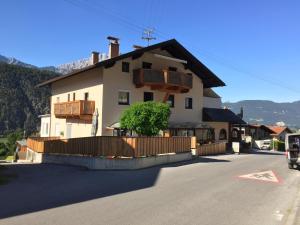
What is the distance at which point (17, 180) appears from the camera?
51.5ft

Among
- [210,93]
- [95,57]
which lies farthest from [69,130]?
[210,93]

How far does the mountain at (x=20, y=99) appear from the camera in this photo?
145m

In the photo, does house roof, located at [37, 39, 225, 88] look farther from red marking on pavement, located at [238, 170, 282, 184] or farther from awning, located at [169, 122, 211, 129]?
red marking on pavement, located at [238, 170, 282, 184]

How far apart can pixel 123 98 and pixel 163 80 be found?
383 centimetres

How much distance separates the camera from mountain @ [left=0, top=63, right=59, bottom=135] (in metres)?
145

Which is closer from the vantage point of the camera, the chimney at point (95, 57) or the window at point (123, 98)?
the window at point (123, 98)

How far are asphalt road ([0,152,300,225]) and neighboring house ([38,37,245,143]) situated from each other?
12284 millimetres

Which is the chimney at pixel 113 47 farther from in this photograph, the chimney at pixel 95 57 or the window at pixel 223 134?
the window at pixel 223 134

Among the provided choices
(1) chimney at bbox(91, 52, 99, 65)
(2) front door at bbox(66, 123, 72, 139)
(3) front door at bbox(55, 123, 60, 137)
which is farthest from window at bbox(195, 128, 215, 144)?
(3) front door at bbox(55, 123, 60, 137)

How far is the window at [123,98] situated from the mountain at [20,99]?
368 ft

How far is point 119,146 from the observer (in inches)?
832

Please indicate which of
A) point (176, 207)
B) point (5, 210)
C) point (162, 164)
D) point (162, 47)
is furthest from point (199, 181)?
point (162, 47)

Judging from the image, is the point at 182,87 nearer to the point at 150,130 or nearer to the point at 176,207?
the point at 150,130

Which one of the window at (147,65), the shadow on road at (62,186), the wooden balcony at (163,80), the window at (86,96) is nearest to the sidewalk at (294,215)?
the shadow on road at (62,186)
